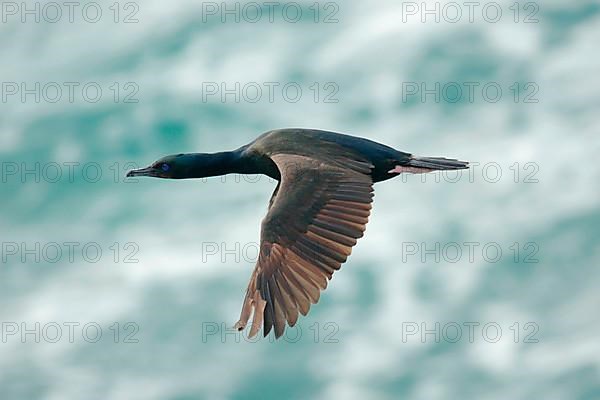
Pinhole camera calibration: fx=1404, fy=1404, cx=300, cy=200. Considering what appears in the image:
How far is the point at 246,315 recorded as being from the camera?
1540 cm

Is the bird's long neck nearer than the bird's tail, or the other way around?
the bird's tail

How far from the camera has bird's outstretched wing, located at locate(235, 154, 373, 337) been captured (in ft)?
50.4

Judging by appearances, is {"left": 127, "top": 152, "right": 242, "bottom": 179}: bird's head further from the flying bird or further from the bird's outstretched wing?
the bird's outstretched wing

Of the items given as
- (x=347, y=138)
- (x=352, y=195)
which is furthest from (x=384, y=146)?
(x=352, y=195)

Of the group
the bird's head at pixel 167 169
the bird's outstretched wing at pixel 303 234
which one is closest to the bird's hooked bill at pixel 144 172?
the bird's head at pixel 167 169

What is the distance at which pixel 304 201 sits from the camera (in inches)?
646

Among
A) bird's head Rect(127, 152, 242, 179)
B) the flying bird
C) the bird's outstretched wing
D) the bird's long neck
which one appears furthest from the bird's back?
bird's head Rect(127, 152, 242, 179)

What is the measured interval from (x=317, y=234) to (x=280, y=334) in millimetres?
1561

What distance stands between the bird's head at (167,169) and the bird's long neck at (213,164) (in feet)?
0.25

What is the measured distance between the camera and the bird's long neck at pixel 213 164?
18438 mm

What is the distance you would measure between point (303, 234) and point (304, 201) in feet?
1.67

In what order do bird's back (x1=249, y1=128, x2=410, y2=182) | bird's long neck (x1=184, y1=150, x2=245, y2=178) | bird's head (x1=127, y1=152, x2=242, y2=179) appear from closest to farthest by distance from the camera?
1. bird's back (x1=249, y1=128, x2=410, y2=182)
2. bird's long neck (x1=184, y1=150, x2=245, y2=178)
3. bird's head (x1=127, y1=152, x2=242, y2=179)

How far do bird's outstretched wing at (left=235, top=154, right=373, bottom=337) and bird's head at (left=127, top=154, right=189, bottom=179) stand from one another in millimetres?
2234

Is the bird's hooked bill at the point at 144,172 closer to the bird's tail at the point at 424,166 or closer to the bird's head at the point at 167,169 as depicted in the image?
the bird's head at the point at 167,169
